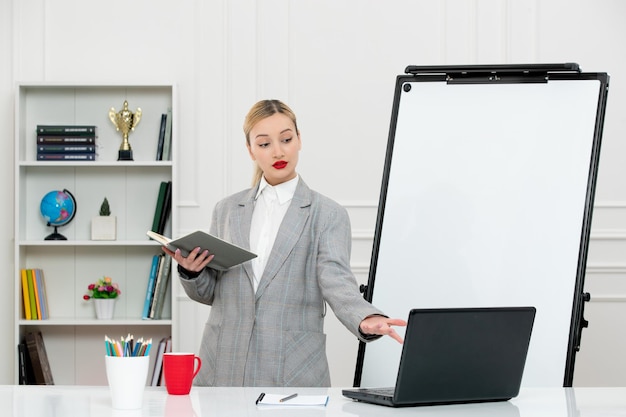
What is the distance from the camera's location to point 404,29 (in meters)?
3.98

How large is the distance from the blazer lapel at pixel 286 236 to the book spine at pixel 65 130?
1.84m

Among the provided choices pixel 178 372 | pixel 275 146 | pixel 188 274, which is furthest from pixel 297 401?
pixel 275 146

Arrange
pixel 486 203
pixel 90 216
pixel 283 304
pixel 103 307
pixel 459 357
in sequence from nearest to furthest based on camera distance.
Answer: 1. pixel 459 357
2. pixel 283 304
3. pixel 486 203
4. pixel 103 307
5. pixel 90 216

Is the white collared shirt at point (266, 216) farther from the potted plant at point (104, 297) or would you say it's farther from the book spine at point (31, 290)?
the book spine at point (31, 290)

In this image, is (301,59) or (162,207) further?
(301,59)

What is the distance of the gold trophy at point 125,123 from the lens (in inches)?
151

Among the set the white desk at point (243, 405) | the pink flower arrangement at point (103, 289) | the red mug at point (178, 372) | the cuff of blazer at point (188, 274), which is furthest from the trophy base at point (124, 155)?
the red mug at point (178, 372)

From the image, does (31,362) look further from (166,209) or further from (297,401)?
(297,401)

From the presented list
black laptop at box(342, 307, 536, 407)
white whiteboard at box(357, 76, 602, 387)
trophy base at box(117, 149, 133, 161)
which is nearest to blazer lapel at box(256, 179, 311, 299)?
white whiteboard at box(357, 76, 602, 387)

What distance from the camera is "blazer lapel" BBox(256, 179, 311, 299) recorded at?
7.45 ft

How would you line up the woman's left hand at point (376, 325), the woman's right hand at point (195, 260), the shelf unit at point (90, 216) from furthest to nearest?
1. the shelf unit at point (90, 216)
2. the woman's right hand at point (195, 260)
3. the woman's left hand at point (376, 325)

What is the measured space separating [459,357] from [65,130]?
9.18 ft

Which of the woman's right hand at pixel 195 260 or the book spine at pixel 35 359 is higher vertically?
the woman's right hand at pixel 195 260

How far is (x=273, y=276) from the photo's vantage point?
2273 mm
